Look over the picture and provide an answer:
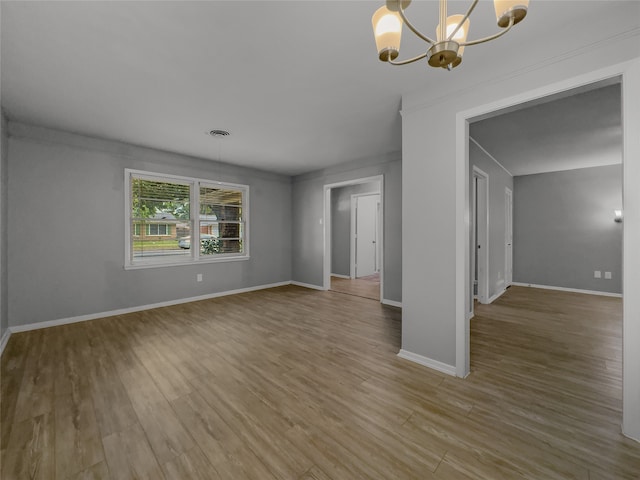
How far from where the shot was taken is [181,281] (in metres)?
4.55

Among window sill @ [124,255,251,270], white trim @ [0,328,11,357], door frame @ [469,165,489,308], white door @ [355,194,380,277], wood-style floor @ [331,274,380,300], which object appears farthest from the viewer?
white door @ [355,194,380,277]

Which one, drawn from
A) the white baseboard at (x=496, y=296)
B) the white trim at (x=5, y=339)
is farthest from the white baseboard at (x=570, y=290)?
the white trim at (x=5, y=339)

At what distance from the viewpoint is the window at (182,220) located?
4133 millimetres

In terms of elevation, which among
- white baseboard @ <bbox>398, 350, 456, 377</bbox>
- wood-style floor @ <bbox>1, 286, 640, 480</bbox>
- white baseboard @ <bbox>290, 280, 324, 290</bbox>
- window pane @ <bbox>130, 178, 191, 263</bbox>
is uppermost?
window pane @ <bbox>130, 178, 191, 263</bbox>

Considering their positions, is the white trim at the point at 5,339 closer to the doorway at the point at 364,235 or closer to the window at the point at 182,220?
the window at the point at 182,220

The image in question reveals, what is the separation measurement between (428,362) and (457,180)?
163cm

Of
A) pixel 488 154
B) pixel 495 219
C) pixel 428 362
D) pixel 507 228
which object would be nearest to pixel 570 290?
pixel 507 228

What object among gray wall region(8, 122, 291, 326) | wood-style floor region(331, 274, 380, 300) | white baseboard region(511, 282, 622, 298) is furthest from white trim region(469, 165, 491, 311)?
gray wall region(8, 122, 291, 326)

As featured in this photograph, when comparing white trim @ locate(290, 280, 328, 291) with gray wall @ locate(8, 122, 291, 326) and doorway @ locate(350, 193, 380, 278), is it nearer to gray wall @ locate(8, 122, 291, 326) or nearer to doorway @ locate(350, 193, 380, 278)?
doorway @ locate(350, 193, 380, 278)

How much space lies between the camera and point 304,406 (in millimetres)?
1854

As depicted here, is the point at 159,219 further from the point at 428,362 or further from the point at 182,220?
the point at 428,362

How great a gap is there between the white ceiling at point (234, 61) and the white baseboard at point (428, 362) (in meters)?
2.41

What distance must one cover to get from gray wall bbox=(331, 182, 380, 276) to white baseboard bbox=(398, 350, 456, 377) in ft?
14.7

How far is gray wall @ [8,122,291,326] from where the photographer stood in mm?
3207
